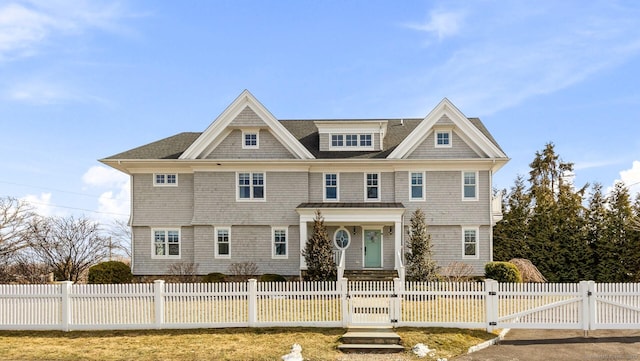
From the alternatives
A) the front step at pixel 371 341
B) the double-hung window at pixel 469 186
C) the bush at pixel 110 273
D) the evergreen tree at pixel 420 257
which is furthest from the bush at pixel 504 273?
the bush at pixel 110 273

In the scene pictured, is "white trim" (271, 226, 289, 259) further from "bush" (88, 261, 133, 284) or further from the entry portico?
"bush" (88, 261, 133, 284)

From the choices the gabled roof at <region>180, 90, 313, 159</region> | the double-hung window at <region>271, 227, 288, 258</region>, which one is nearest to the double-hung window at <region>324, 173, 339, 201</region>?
the gabled roof at <region>180, 90, 313, 159</region>

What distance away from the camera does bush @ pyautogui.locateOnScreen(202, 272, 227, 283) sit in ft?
68.2

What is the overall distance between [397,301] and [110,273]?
47.9ft

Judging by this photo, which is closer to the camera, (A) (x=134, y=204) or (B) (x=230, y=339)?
(B) (x=230, y=339)

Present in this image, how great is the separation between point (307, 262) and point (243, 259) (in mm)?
4114

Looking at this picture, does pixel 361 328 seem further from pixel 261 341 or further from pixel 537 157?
pixel 537 157

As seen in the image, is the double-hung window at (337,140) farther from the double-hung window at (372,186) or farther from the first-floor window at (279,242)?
the first-floor window at (279,242)

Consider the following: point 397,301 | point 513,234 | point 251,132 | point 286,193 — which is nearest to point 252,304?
point 397,301

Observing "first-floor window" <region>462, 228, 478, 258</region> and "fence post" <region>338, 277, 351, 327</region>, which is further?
"first-floor window" <region>462, 228, 478, 258</region>

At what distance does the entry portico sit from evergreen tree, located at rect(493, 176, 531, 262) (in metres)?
9.08

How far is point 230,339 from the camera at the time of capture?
11.9m

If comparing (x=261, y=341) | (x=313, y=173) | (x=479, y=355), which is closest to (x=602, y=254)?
(x=313, y=173)

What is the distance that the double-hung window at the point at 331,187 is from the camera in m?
23.0
